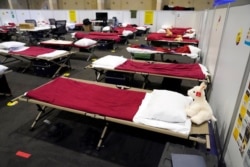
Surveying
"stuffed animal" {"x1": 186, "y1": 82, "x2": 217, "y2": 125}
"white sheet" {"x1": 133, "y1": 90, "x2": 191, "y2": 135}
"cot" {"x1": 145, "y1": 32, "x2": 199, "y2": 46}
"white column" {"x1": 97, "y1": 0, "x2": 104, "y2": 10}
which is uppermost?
"white column" {"x1": 97, "y1": 0, "x2": 104, "y2": 10}

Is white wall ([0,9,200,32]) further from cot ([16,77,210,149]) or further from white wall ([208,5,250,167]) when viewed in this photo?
cot ([16,77,210,149])

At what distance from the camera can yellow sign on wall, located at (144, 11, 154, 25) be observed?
9605 mm

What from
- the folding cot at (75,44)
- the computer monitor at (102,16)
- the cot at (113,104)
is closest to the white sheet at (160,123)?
the cot at (113,104)

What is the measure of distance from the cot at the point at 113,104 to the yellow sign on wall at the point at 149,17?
8200 millimetres

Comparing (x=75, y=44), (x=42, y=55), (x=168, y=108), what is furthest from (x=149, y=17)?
(x=168, y=108)

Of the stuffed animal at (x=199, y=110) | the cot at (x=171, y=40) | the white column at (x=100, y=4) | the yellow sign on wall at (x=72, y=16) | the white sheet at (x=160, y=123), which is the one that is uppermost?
the white column at (x=100, y=4)

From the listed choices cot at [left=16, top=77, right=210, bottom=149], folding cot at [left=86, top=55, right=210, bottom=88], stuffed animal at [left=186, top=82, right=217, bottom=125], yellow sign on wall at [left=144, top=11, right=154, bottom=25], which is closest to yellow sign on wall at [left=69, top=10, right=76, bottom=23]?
yellow sign on wall at [left=144, top=11, right=154, bottom=25]

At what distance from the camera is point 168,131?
1610 millimetres

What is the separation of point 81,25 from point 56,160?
9.92m

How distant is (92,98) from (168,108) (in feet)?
3.05

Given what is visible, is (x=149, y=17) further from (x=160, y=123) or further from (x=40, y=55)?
(x=160, y=123)

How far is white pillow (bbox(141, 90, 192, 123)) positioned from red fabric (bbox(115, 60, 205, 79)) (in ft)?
3.05

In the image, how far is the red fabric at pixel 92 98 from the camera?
1905 mm

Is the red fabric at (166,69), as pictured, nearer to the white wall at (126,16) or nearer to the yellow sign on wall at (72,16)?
the white wall at (126,16)
